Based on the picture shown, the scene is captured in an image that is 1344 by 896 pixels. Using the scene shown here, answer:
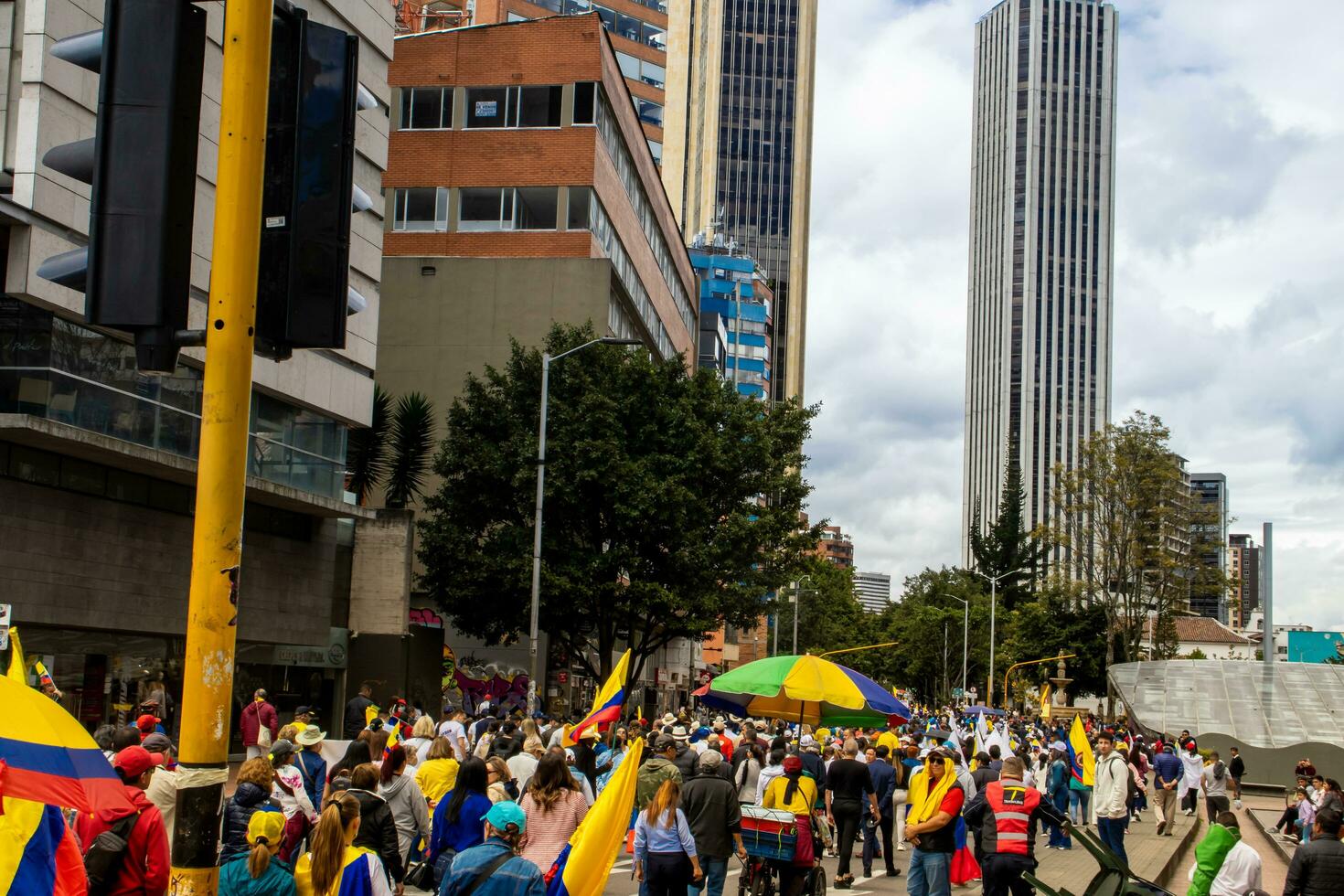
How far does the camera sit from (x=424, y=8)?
56.2 m

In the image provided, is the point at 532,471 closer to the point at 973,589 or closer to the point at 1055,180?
the point at 973,589

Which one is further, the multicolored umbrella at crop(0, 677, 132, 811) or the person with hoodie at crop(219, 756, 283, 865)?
the person with hoodie at crop(219, 756, 283, 865)

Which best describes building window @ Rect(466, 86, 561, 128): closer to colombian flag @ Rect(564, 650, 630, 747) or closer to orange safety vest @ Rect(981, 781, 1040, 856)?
colombian flag @ Rect(564, 650, 630, 747)

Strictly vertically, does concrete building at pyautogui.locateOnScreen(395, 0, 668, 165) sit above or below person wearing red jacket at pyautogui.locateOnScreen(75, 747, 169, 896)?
above

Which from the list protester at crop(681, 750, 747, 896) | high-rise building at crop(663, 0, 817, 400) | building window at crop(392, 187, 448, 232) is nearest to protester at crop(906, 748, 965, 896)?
protester at crop(681, 750, 747, 896)

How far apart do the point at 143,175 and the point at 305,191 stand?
54 centimetres

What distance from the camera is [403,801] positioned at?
36.6 ft

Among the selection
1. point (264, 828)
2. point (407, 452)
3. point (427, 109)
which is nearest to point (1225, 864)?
point (264, 828)

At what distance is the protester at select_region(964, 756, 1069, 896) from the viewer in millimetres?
13242

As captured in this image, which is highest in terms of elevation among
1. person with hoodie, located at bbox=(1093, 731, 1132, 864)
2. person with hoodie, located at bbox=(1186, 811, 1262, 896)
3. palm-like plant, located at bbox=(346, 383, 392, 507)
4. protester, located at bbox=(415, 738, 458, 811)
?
palm-like plant, located at bbox=(346, 383, 392, 507)

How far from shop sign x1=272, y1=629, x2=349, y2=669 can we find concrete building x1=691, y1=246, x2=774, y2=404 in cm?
9107

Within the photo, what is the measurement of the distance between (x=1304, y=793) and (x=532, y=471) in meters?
20.9

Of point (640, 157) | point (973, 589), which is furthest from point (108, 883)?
point (973, 589)

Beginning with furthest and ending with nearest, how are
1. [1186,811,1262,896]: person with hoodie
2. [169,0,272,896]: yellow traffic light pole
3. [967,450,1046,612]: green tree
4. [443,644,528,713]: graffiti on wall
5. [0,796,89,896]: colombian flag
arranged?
[967,450,1046,612]: green tree, [443,644,528,713]: graffiti on wall, [1186,811,1262,896]: person with hoodie, [0,796,89,896]: colombian flag, [169,0,272,896]: yellow traffic light pole
